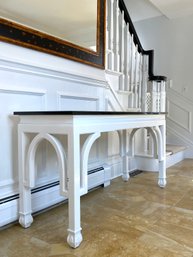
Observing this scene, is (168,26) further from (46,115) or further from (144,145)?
(46,115)

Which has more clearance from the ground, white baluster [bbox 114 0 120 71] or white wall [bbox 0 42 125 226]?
white baluster [bbox 114 0 120 71]

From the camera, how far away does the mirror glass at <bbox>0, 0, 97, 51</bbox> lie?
162cm

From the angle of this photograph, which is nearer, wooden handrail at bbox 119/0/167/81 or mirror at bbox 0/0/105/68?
mirror at bbox 0/0/105/68

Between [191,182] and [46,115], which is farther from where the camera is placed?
[191,182]

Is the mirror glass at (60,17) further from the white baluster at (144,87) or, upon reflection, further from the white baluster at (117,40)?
the white baluster at (144,87)

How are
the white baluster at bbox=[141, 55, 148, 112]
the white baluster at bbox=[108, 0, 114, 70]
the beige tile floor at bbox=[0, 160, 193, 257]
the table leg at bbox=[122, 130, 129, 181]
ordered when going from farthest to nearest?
the white baluster at bbox=[141, 55, 148, 112], the white baluster at bbox=[108, 0, 114, 70], the table leg at bbox=[122, 130, 129, 181], the beige tile floor at bbox=[0, 160, 193, 257]

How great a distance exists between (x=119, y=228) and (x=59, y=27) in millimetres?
1549

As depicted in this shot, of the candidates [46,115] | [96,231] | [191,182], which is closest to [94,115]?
[46,115]

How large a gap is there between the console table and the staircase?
114 cm

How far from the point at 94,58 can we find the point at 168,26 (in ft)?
8.16

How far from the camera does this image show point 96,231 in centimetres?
148

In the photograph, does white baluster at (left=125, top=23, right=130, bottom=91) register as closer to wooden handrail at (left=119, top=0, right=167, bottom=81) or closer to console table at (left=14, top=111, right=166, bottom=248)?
wooden handrail at (left=119, top=0, right=167, bottom=81)

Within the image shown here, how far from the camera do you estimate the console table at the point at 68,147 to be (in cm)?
130

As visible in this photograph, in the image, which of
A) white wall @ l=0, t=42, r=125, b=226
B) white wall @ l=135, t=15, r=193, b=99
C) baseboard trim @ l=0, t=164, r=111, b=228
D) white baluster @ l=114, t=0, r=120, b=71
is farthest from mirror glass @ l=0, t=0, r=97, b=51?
white wall @ l=135, t=15, r=193, b=99
